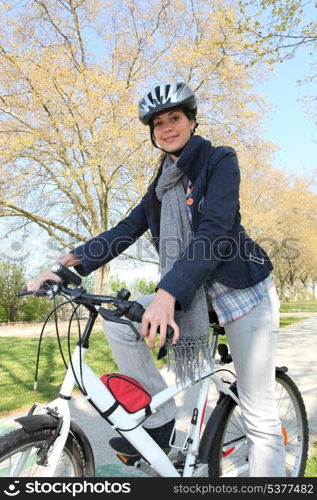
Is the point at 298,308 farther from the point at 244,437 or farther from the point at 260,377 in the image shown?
the point at 260,377

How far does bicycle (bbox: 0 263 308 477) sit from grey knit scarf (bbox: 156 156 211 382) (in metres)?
0.19

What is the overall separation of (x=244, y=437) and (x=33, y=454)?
1.32 metres

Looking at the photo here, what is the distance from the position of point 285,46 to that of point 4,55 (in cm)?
738

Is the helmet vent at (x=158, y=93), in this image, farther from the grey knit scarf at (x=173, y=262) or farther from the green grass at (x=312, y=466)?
the green grass at (x=312, y=466)

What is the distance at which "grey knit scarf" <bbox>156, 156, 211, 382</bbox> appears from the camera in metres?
1.91

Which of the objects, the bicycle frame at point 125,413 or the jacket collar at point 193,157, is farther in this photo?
the jacket collar at point 193,157

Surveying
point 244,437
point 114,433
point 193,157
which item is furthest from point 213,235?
point 114,433

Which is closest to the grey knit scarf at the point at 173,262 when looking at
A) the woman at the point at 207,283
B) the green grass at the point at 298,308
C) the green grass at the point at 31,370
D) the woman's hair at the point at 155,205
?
the woman at the point at 207,283

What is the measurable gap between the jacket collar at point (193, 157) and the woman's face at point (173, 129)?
0.13 metres

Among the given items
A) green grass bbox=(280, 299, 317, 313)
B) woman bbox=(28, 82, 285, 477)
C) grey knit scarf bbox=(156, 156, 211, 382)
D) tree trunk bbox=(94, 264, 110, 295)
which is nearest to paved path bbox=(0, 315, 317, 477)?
woman bbox=(28, 82, 285, 477)

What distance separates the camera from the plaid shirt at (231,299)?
1985 millimetres

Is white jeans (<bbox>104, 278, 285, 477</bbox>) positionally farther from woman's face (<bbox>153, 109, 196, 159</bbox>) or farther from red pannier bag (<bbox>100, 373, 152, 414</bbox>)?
woman's face (<bbox>153, 109, 196, 159</bbox>)

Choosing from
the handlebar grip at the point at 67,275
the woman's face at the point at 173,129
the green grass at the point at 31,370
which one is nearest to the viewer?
the handlebar grip at the point at 67,275

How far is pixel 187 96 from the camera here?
6.77ft
